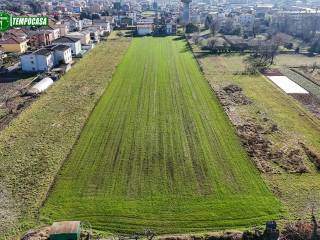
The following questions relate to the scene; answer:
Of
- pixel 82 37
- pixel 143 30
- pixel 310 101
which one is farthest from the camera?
pixel 143 30

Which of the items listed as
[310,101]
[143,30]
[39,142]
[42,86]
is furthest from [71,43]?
[310,101]

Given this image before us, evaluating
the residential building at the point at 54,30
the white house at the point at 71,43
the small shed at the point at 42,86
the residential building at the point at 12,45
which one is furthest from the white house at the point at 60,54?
the residential building at the point at 54,30

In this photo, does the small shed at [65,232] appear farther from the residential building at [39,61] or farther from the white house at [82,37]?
the white house at [82,37]

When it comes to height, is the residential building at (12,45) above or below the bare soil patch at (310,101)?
above

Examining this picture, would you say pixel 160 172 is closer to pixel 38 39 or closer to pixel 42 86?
pixel 42 86

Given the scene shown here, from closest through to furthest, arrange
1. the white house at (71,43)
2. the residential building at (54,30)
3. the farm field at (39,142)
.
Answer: the farm field at (39,142)
the white house at (71,43)
the residential building at (54,30)

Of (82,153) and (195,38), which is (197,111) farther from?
(195,38)
